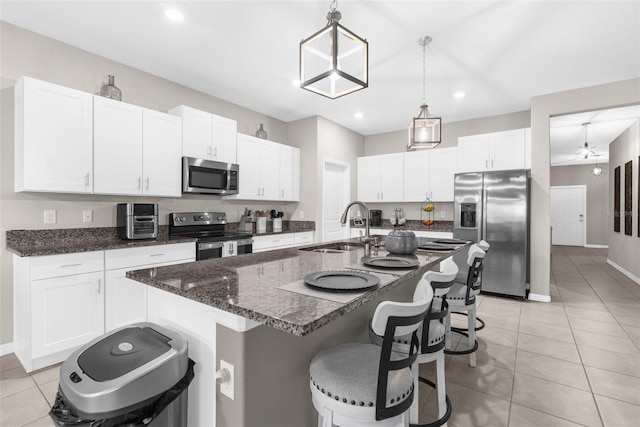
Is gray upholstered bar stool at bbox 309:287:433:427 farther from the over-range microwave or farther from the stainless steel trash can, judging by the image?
the over-range microwave

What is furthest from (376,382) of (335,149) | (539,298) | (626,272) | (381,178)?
(626,272)

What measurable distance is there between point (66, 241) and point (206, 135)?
1.83 meters

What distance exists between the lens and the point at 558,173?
9.85 metres

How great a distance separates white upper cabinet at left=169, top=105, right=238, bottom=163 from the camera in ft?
11.6

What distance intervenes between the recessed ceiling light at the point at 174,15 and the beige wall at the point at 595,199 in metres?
11.6

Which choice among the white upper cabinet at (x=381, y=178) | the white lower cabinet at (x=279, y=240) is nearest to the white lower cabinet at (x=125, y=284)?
the white lower cabinet at (x=279, y=240)

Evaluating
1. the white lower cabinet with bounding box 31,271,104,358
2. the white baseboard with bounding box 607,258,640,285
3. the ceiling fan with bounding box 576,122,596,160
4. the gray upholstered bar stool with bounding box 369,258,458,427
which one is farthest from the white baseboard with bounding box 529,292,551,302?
→ the white lower cabinet with bounding box 31,271,104,358

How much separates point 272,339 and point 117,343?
1.80 ft

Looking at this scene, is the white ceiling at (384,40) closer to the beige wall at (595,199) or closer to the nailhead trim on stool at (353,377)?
the nailhead trim on stool at (353,377)

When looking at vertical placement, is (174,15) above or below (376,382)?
above

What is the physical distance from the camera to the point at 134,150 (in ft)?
10.1

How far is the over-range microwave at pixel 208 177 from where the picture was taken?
11.6 feet

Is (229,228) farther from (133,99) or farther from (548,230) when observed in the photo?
(548,230)

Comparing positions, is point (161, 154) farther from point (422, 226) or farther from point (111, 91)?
point (422, 226)
